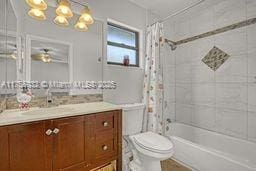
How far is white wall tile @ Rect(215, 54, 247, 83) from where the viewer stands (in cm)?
211

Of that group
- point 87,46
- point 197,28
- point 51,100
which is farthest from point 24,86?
point 197,28

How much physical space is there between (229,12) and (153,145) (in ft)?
7.39

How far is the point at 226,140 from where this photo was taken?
2.24 metres

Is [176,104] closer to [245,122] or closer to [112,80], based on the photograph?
[245,122]

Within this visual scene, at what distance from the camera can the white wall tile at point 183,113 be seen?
9.23 ft

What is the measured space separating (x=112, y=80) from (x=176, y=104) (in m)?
1.62

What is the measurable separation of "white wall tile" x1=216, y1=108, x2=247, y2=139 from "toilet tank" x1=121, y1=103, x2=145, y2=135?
132cm

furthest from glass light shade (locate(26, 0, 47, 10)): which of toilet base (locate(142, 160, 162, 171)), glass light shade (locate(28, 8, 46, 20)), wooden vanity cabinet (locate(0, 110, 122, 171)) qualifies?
toilet base (locate(142, 160, 162, 171))

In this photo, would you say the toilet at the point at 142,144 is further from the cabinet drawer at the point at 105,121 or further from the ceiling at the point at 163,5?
the ceiling at the point at 163,5

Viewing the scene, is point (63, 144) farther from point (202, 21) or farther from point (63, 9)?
point (202, 21)

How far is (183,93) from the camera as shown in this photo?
2918 millimetres

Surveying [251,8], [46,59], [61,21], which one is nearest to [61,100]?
[46,59]

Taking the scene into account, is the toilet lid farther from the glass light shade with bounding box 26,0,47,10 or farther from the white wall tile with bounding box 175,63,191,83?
the glass light shade with bounding box 26,0,47,10

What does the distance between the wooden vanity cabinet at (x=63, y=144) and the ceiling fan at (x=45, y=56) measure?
0.80m
